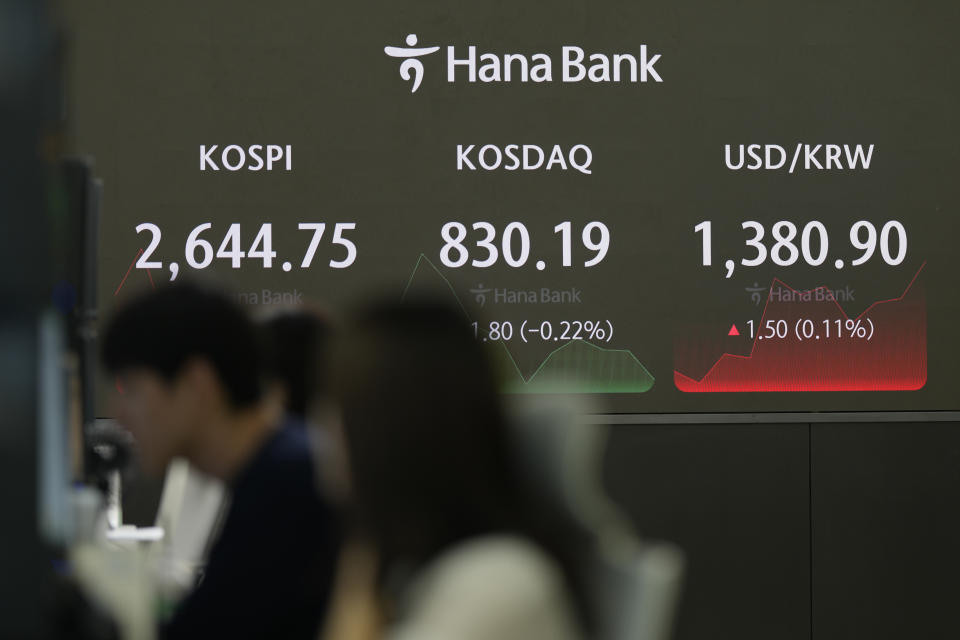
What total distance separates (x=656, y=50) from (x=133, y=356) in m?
2.40

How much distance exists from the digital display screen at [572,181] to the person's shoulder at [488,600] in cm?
263

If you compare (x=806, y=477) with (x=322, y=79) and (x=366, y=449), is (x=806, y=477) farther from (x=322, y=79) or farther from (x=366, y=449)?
(x=366, y=449)

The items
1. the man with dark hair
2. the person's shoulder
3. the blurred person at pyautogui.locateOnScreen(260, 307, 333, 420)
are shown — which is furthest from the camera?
the blurred person at pyautogui.locateOnScreen(260, 307, 333, 420)

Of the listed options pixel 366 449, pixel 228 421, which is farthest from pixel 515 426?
pixel 228 421

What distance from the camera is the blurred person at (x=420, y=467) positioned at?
1.00 metres

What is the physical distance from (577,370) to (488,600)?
8.94 feet

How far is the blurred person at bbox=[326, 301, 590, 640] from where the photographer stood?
100 cm

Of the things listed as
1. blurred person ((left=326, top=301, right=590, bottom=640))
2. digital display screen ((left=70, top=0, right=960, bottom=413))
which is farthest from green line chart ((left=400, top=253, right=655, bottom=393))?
blurred person ((left=326, top=301, right=590, bottom=640))

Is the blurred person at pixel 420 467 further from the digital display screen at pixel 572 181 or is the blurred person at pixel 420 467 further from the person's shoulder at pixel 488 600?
the digital display screen at pixel 572 181

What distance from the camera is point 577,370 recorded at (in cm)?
359

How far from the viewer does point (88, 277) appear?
180 cm

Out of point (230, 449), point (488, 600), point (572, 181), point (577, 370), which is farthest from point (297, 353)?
point (572, 181)

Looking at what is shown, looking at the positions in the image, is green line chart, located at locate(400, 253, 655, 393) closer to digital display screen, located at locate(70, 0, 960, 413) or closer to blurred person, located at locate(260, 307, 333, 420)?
digital display screen, located at locate(70, 0, 960, 413)

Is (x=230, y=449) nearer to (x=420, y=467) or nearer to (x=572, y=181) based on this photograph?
(x=420, y=467)
